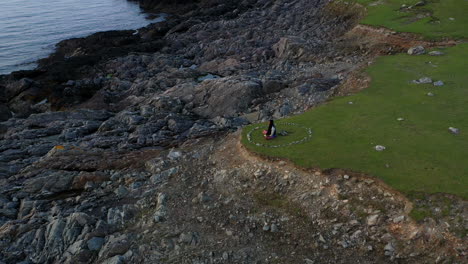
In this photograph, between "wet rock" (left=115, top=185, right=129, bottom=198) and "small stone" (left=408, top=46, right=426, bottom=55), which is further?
"small stone" (left=408, top=46, right=426, bottom=55)

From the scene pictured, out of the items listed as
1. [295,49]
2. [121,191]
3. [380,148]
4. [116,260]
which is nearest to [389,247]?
[380,148]

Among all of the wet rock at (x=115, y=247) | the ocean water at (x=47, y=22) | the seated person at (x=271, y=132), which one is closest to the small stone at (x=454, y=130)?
the seated person at (x=271, y=132)

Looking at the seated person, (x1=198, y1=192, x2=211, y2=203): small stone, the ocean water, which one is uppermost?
the seated person

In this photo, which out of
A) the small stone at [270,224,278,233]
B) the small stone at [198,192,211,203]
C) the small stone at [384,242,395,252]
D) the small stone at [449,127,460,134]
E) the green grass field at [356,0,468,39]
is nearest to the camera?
the small stone at [384,242,395,252]

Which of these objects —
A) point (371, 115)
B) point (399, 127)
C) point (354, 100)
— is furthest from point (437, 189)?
point (354, 100)

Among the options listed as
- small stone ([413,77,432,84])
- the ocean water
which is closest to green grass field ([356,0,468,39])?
small stone ([413,77,432,84])

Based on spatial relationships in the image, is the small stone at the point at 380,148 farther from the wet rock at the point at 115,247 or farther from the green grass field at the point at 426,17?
the green grass field at the point at 426,17

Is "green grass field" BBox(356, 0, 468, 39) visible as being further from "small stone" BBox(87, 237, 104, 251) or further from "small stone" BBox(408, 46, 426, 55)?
"small stone" BBox(87, 237, 104, 251)
